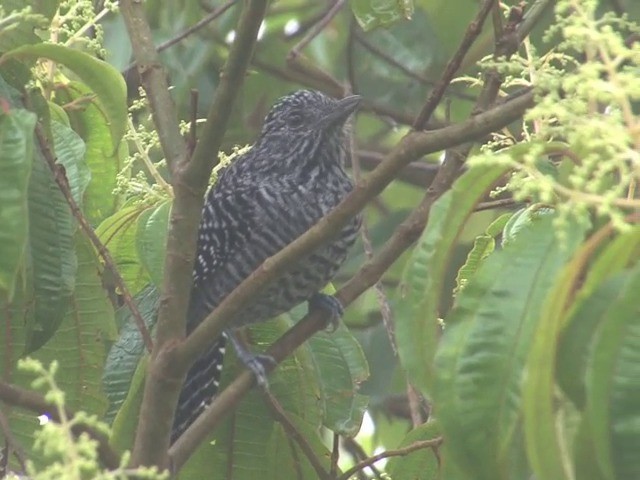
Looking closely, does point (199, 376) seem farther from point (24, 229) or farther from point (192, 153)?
point (24, 229)

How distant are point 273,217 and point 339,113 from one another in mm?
406

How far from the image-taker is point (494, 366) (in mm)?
1605

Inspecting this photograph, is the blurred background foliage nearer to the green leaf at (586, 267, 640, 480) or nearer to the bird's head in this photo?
the green leaf at (586, 267, 640, 480)

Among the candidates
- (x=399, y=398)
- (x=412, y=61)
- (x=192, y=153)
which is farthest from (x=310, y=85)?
(x=192, y=153)

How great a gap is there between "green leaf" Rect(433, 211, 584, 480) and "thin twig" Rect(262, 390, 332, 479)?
119 centimetres

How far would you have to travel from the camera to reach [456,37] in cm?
511

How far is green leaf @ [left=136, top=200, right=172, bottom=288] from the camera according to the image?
284 centimetres

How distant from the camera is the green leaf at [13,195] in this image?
6.38ft

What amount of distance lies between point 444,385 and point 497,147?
137cm

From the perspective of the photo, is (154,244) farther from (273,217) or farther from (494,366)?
(494,366)

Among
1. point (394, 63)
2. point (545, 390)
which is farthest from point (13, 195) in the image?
point (394, 63)

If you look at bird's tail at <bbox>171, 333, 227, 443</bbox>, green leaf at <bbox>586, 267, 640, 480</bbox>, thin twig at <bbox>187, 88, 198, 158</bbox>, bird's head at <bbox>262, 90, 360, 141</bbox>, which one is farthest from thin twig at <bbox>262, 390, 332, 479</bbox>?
green leaf at <bbox>586, 267, 640, 480</bbox>

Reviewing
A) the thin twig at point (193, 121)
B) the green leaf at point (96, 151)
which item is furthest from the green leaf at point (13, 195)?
the green leaf at point (96, 151)

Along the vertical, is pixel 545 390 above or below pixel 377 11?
below
